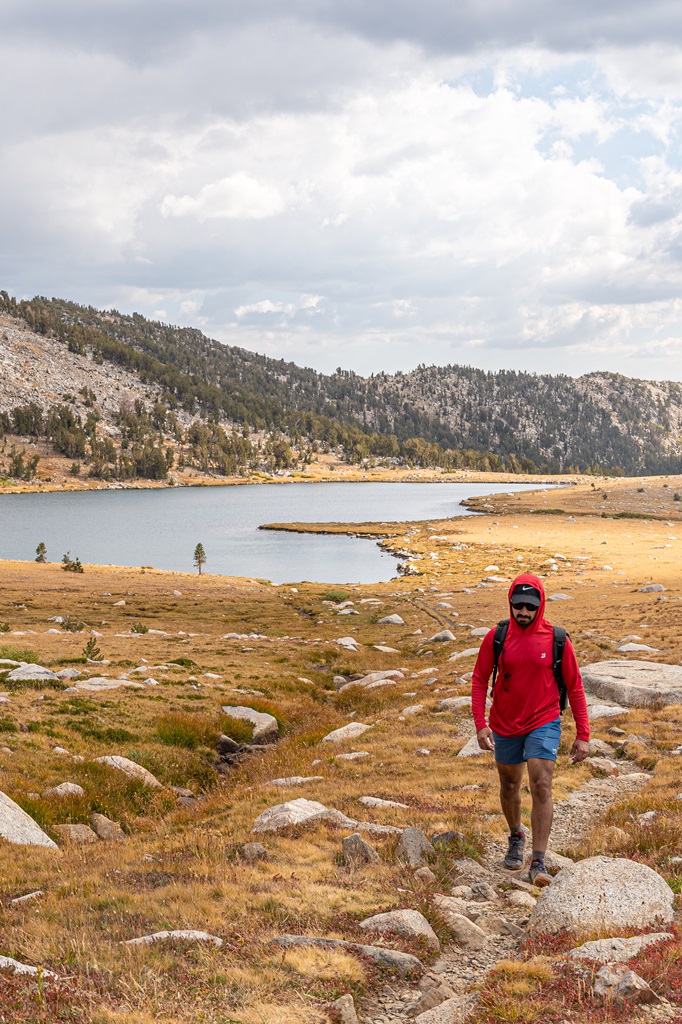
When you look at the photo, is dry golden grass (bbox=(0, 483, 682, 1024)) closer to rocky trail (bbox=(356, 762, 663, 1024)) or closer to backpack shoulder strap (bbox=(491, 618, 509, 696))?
rocky trail (bbox=(356, 762, 663, 1024))

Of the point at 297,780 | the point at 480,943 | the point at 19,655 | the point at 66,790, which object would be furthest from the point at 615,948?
the point at 19,655

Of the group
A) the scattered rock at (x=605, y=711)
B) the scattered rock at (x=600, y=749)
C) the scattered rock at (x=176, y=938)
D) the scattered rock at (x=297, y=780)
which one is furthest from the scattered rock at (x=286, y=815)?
the scattered rock at (x=605, y=711)

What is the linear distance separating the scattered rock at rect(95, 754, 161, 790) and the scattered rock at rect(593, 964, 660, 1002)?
538 inches

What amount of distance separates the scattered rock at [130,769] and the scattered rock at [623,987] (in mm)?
13661

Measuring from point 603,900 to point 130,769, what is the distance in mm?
13126

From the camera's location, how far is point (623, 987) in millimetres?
6559

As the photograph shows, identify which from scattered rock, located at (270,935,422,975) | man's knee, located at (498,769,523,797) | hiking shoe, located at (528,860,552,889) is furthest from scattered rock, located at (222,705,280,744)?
scattered rock, located at (270,935,422,975)

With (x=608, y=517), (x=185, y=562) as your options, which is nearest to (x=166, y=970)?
(x=185, y=562)

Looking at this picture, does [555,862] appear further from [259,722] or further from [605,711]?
[259,722]

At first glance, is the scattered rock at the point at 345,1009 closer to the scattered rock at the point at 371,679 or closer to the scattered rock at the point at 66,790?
the scattered rock at the point at 66,790

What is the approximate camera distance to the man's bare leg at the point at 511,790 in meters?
10.6

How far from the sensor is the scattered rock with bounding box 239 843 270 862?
36.9 ft

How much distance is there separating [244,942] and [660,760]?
11566 mm

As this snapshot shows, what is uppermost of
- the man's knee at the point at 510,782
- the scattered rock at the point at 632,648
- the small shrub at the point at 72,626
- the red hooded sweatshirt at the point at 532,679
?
the red hooded sweatshirt at the point at 532,679
